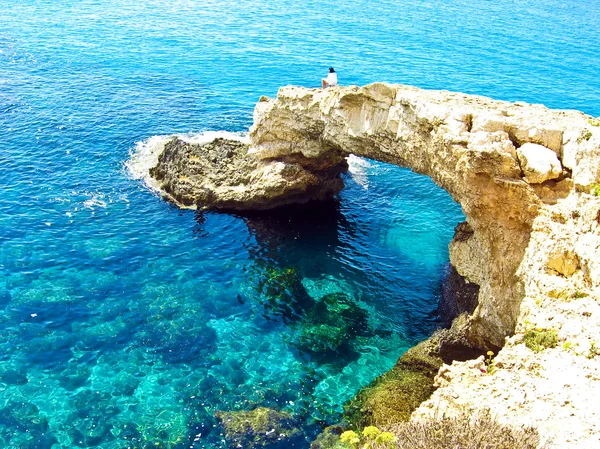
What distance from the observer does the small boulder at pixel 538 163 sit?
65.5 feet

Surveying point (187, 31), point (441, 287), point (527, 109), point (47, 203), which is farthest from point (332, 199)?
point (187, 31)

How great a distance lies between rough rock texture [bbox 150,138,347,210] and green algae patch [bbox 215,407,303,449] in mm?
14544

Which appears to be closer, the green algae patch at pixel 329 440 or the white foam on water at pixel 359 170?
the green algae patch at pixel 329 440

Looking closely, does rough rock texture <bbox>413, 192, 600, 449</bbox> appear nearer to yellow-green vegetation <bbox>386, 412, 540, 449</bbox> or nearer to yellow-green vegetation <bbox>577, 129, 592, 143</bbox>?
yellow-green vegetation <bbox>386, 412, 540, 449</bbox>

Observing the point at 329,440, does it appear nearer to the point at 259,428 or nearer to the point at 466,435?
the point at 259,428

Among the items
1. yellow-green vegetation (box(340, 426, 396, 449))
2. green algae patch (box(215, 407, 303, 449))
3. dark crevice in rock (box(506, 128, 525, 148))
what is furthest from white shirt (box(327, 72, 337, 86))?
yellow-green vegetation (box(340, 426, 396, 449))

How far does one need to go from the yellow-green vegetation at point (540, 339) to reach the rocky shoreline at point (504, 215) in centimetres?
4

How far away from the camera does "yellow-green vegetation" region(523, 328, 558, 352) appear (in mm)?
16359

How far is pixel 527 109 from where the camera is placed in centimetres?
2345

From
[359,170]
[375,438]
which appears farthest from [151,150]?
[375,438]

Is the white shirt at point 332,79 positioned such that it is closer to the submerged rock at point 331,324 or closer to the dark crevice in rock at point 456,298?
the submerged rock at point 331,324

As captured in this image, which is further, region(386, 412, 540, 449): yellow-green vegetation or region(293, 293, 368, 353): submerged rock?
region(293, 293, 368, 353): submerged rock

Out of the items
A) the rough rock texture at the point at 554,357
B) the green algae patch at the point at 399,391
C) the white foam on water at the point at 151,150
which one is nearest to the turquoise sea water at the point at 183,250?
the white foam on water at the point at 151,150

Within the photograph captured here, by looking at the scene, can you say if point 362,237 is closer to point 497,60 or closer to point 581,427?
point 581,427
